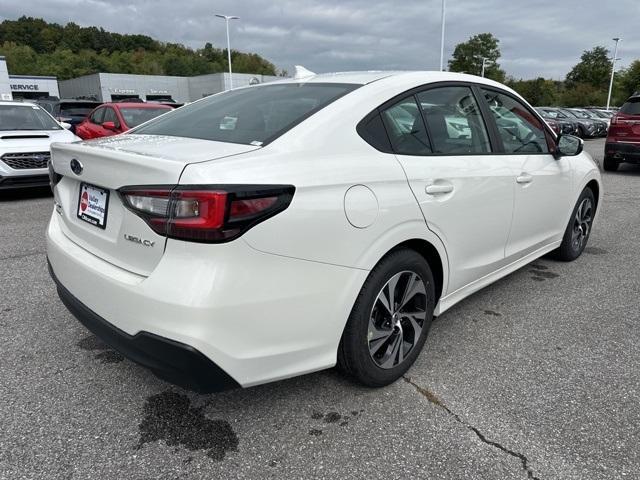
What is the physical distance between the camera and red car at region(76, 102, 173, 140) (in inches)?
376

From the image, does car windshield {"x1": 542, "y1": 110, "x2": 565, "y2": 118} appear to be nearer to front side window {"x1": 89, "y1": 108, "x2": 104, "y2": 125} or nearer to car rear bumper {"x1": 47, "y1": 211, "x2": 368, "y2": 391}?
front side window {"x1": 89, "y1": 108, "x2": 104, "y2": 125}

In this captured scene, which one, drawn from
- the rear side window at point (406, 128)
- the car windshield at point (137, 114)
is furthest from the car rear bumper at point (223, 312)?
the car windshield at point (137, 114)

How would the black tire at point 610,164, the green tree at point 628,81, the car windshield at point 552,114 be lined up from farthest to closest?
1. the green tree at point 628,81
2. the car windshield at point 552,114
3. the black tire at point 610,164

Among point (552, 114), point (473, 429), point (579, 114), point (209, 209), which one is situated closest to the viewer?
point (209, 209)

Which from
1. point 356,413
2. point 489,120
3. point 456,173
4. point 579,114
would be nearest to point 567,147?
A: point 489,120

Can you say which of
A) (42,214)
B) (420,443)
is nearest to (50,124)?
(42,214)

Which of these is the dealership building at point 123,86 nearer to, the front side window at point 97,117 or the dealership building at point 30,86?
the dealership building at point 30,86

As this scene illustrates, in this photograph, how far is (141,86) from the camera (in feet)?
218

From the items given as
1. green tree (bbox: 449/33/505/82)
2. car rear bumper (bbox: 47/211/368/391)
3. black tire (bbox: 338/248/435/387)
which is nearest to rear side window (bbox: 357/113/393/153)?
black tire (bbox: 338/248/435/387)

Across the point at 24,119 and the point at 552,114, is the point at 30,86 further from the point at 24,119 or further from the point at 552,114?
the point at 24,119

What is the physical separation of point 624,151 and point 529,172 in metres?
9.25

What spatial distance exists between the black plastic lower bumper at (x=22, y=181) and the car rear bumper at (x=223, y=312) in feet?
19.8

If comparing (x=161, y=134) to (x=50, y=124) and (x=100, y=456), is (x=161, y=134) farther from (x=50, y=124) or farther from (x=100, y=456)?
(x=50, y=124)

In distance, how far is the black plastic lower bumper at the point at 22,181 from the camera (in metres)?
7.14
